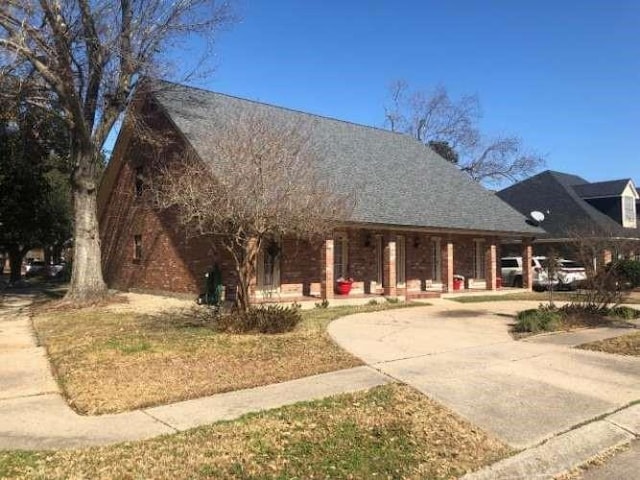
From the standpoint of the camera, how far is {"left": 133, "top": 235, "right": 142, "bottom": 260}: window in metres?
22.2

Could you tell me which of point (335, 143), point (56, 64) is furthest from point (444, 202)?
point (56, 64)

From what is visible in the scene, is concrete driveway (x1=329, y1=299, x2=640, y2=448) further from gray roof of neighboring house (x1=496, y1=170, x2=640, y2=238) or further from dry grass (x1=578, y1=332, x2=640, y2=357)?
gray roof of neighboring house (x1=496, y1=170, x2=640, y2=238)

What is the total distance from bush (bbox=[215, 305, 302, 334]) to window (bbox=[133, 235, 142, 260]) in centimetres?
1203

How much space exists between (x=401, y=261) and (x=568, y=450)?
17061 millimetres

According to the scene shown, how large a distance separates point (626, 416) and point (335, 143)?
1760 cm

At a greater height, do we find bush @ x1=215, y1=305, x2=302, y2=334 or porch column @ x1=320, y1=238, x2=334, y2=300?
porch column @ x1=320, y1=238, x2=334, y2=300

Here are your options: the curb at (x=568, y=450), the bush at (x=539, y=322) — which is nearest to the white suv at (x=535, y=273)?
the bush at (x=539, y=322)

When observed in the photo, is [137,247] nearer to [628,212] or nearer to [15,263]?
[15,263]

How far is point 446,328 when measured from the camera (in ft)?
42.0

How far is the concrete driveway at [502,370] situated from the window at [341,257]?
21.5ft

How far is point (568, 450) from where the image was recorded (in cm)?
553

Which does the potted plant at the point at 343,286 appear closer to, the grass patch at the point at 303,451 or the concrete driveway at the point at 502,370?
the concrete driveway at the point at 502,370

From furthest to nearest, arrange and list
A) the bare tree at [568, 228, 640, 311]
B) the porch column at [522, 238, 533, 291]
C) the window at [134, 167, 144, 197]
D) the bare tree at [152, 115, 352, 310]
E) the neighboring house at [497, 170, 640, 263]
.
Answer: the neighboring house at [497, 170, 640, 263]
the porch column at [522, 238, 533, 291]
the window at [134, 167, 144, 197]
the bare tree at [568, 228, 640, 311]
the bare tree at [152, 115, 352, 310]

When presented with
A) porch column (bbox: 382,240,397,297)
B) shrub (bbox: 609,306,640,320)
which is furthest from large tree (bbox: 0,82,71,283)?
shrub (bbox: 609,306,640,320)
